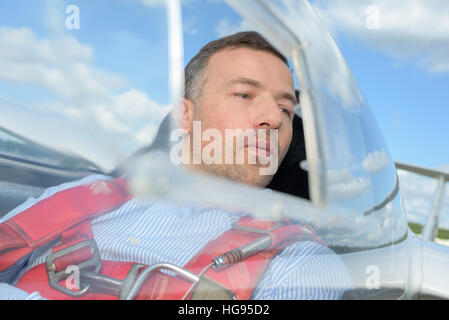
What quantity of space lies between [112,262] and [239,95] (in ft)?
1.33

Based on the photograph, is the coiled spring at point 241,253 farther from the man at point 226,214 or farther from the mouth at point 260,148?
the mouth at point 260,148

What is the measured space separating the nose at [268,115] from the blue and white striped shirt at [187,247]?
19 cm

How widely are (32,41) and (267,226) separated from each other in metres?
0.59

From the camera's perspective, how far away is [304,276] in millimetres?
851

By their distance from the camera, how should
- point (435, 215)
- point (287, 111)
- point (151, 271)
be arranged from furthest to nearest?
1. point (435, 215)
2. point (287, 111)
3. point (151, 271)

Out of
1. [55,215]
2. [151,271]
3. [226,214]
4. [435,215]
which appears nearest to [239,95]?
[226,214]

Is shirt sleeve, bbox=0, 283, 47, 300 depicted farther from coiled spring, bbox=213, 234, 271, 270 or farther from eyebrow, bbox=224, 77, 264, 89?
eyebrow, bbox=224, 77, 264, 89

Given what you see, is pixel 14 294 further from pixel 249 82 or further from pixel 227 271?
pixel 249 82

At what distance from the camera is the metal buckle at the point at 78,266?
Answer: 76 cm

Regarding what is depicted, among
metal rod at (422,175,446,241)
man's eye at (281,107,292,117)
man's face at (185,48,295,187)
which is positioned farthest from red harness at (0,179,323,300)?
metal rod at (422,175,446,241)

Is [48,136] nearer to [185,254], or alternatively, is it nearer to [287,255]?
[185,254]

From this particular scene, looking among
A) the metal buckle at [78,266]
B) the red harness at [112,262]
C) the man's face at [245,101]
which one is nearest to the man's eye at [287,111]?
the man's face at [245,101]

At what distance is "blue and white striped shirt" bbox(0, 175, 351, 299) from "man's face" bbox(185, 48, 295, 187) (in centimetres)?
10

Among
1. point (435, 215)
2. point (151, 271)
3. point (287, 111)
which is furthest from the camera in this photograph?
point (435, 215)
